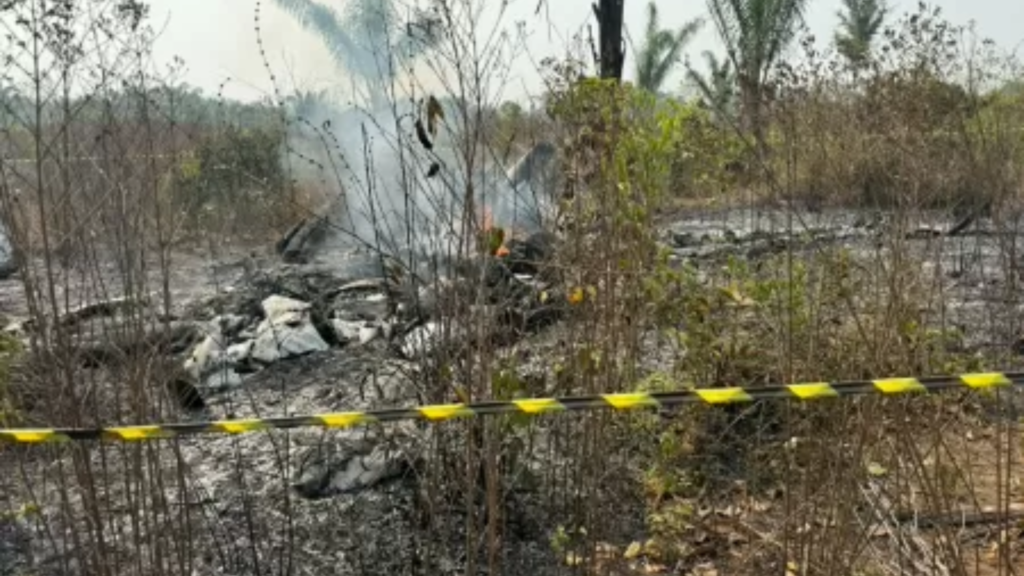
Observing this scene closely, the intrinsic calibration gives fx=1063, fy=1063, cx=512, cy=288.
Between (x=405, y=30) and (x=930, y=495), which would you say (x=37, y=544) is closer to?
(x=405, y=30)

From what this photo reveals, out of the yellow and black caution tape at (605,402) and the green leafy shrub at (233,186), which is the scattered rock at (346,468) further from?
the yellow and black caution tape at (605,402)

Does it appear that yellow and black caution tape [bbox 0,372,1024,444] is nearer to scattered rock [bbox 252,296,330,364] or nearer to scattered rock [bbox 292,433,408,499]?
scattered rock [bbox 292,433,408,499]

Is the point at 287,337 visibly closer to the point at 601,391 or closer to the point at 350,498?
the point at 350,498

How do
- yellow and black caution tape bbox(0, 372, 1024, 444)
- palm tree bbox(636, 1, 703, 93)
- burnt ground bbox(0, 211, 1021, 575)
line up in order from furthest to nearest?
1. palm tree bbox(636, 1, 703, 93)
2. burnt ground bbox(0, 211, 1021, 575)
3. yellow and black caution tape bbox(0, 372, 1024, 444)

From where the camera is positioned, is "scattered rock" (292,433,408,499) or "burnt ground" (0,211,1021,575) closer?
"burnt ground" (0,211,1021,575)

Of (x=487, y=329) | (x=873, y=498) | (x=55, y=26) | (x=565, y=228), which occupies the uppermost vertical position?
(x=55, y=26)

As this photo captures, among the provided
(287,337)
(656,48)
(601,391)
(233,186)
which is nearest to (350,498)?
(601,391)

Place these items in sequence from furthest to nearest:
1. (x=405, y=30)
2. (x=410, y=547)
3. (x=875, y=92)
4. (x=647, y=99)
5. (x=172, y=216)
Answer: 1. (x=875, y=92)
2. (x=647, y=99)
3. (x=410, y=547)
4. (x=405, y=30)
5. (x=172, y=216)

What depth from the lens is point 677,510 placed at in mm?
3465

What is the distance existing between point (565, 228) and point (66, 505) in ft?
5.57

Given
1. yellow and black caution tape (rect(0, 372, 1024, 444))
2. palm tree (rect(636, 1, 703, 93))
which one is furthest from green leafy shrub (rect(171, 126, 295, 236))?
palm tree (rect(636, 1, 703, 93))

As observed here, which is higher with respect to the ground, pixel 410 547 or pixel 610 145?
pixel 610 145

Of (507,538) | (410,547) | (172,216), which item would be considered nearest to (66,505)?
(172,216)

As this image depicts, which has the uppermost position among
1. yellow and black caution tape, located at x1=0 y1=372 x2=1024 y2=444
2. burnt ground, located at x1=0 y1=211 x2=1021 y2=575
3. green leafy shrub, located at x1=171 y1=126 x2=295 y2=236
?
green leafy shrub, located at x1=171 y1=126 x2=295 y2=236
